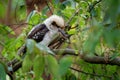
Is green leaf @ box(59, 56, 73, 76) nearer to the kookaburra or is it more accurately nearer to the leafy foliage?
the leafy foliage

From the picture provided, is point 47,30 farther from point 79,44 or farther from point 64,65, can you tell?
point 64,65

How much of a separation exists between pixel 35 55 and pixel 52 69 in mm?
112

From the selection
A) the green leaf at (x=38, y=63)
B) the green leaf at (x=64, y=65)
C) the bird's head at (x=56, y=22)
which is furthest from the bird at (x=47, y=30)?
the green leaf at (x=64, y=65)

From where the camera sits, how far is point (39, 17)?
6.94 ft

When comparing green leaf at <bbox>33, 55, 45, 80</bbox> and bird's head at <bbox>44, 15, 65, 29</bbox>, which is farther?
bird's head at <bbox>44, 15, 65, 29</bbox>

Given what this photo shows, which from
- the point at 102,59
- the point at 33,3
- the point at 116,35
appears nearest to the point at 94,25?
the point at 116,35

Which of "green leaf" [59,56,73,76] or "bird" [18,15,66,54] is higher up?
"bird" [18,15,66,54]

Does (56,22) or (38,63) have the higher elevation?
(56,22)

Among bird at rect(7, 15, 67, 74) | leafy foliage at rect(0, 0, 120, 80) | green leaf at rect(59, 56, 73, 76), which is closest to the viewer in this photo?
leafy foliage at rect(0, 0, 120, 80)

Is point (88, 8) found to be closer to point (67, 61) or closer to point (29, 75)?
point (29, 75)

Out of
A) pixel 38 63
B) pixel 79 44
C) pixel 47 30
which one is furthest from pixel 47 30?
pixel 38 63

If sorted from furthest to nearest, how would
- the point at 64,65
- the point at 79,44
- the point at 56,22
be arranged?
the point at 56,22, the point at 79,44, the point at 64,65

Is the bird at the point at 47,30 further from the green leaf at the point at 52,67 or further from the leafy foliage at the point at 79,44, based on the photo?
the green leaf at the point at 52,67

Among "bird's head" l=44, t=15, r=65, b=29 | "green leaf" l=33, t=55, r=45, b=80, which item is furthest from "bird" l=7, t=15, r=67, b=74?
"green leaf" l=33, t=55, r=45, b=80
